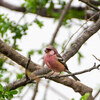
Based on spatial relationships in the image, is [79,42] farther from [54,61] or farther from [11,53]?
[11,53]

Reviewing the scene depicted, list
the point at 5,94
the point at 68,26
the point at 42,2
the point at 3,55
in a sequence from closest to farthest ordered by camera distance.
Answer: the point at 5,94 → the point at 3,55 → the point at 42,2 → the point at 68,26

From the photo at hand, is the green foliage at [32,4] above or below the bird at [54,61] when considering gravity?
above

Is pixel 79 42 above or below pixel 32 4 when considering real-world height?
below

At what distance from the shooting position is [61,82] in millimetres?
4629

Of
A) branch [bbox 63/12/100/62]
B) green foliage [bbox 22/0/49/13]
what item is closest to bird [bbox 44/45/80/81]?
branch [bbox 63/12/100/62]

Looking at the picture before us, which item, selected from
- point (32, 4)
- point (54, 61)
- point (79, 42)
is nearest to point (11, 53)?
point (54, 61)

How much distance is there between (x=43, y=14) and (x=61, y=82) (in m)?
3.17

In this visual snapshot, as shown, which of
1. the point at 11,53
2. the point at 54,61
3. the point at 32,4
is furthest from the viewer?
the point at 32,4

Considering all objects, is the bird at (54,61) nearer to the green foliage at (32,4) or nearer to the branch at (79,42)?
the branch at (79,42)

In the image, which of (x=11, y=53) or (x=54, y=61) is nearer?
(x=11, y=53)

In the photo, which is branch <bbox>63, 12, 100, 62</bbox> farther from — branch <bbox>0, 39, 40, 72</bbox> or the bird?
branch <bbox>0, 39, 40, 72</bbox>

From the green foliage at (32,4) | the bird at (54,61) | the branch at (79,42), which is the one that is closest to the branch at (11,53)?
the bird at (54,61)

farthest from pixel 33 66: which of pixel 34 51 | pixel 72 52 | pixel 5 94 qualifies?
pixel 34 51

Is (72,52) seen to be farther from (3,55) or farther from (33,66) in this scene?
(3,55)
